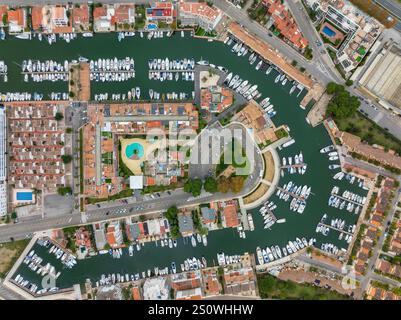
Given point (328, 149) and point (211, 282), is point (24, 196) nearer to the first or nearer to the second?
point (211, 282)

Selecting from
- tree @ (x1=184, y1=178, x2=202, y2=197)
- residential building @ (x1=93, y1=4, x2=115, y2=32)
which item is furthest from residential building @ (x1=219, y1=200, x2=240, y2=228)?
residential building @ (x1=93, y1=4, x2=115, y2=32)

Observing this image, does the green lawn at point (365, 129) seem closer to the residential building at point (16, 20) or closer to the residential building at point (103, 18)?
the residential building at point (103, 18)

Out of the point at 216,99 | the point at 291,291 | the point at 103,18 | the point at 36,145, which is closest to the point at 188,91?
the point at 216,99

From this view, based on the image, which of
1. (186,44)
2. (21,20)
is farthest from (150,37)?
(21,20)

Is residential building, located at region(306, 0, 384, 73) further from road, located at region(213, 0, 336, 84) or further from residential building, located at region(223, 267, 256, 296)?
residential building, located at region(223, 267, 256, 296)

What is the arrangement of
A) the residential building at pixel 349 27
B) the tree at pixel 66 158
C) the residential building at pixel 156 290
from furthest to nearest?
the tree at pixel 66 158
the residential building at pixel 156 290
the residential building at pixel 349 27

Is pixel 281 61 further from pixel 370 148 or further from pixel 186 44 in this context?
pixel 370 148

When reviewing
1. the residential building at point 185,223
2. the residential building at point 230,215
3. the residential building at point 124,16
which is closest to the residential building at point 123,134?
the residential building at point 185,223
